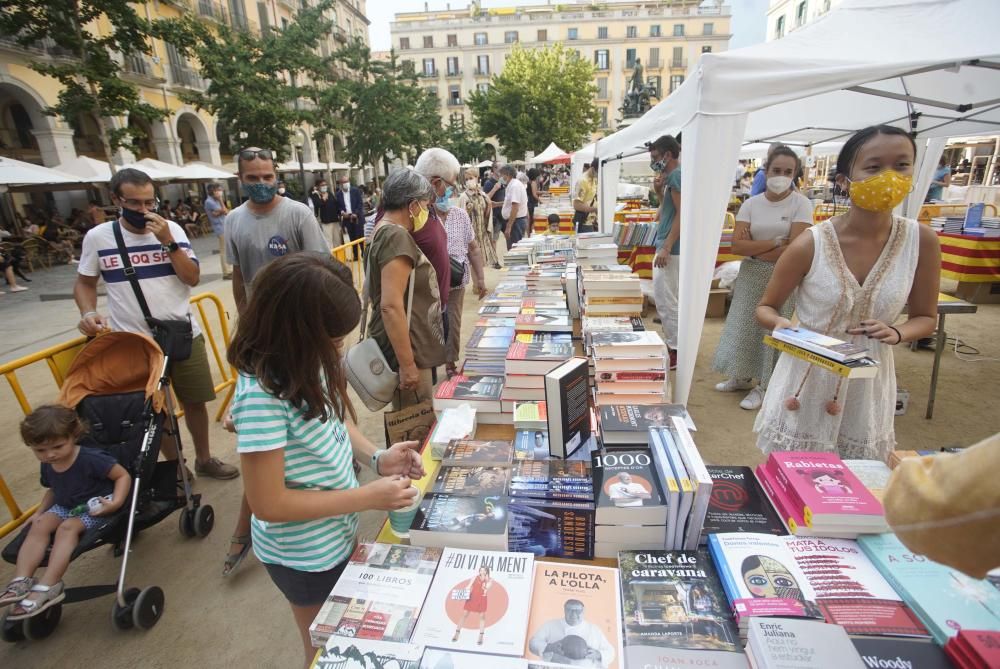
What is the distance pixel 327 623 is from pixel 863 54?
3220mm

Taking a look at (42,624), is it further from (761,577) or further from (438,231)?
(761,577)

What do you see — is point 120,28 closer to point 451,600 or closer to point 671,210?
point 671,210

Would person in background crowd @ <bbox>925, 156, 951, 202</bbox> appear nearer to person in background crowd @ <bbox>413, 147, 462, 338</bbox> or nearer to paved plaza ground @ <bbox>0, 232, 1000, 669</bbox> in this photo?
paved plaza ground @ <bbox>0, 232, 1000, 669</bbox>

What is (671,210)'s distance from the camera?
4.62m

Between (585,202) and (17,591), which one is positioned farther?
(585,202)

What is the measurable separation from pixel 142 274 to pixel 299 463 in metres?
2.20

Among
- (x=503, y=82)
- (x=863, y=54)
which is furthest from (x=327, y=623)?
(x=503, y=82)

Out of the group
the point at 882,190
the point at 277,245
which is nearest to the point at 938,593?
the point at 882,190

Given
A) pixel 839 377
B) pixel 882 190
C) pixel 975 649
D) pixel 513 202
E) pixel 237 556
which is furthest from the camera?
pixel 513 202

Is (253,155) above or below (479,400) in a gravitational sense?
above

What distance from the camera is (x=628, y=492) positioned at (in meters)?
1.27

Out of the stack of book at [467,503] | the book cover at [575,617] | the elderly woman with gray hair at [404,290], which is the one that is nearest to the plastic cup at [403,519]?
the stack of book at [467,503]

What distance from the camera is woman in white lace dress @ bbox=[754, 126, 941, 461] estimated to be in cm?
178

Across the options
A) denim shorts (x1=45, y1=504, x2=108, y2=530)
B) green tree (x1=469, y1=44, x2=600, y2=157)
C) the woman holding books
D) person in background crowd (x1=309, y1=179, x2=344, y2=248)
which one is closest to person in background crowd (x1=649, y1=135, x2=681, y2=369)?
the woman holding books
